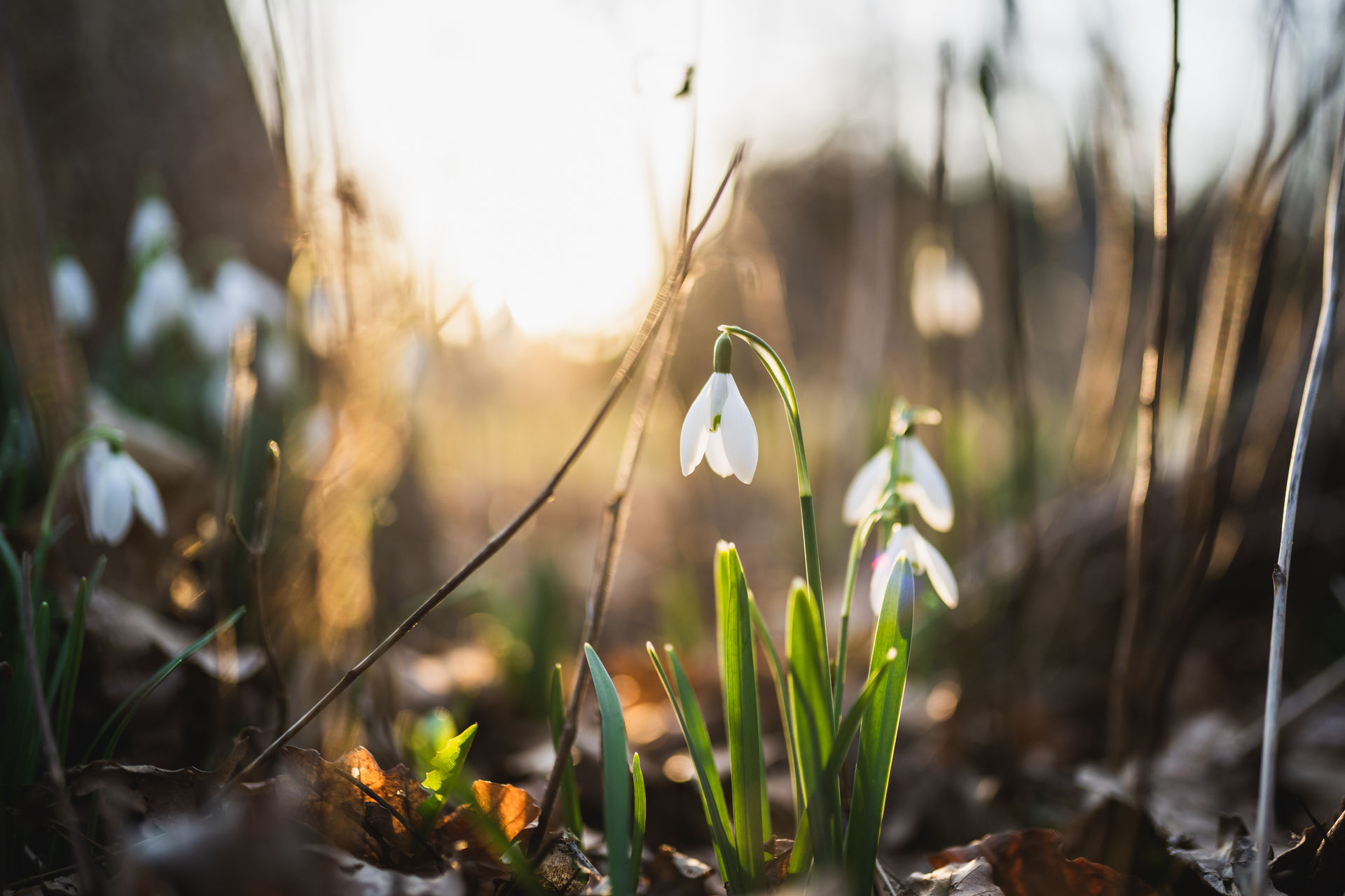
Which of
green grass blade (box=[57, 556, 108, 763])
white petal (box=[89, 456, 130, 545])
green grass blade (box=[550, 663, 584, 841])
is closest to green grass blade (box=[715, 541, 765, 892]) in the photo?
green grass blade (box=[550, 663, 584, 841])

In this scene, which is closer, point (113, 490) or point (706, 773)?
point (706, 773)

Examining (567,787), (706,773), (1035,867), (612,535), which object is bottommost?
(1035,867)

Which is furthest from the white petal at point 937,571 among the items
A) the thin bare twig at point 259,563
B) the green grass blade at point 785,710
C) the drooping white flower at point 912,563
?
the thin bare twig at point 259,563

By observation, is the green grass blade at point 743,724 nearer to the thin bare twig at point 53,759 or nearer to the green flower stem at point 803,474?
the green flower stem at point 803,474

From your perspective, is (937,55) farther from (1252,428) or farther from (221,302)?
(221,302)

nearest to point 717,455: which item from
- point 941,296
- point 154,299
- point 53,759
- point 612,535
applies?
point 612,535

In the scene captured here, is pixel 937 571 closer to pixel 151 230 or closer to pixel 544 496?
pixel 544 496
